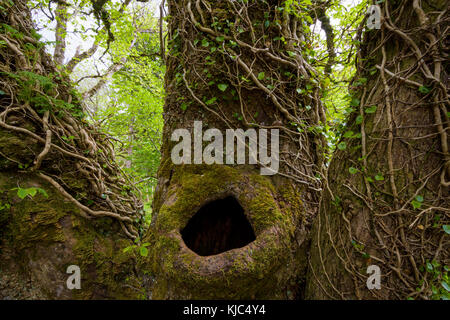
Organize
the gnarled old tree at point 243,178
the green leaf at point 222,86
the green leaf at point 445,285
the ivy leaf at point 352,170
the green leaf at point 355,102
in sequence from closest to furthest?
the green leaf at point 445,285
the gnarled old tree at point 243,178
the ivy leaf at point 352,170
the green leaf at point 355,102
the green leaf at point 222,86

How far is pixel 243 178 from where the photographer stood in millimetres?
1617

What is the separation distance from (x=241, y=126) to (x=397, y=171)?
1.15m

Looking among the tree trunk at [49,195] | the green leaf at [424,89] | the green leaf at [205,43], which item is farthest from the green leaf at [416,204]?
the tree trunk at [49,195]

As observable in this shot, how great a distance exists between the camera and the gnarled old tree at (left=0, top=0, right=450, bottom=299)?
1139 millimetres

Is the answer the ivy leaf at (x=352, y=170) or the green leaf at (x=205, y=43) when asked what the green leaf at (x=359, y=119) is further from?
the green leaf at (x=205, y=43)

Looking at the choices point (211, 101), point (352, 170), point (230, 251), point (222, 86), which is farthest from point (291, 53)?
point (230, 251)

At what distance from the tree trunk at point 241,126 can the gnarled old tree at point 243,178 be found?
0.01 metres

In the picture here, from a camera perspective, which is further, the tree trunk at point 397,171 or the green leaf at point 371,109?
the green leaf at point 371,109

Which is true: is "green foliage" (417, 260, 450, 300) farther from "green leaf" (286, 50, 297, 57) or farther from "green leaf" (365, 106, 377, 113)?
"green leaf" (286, 50, 297, 57)

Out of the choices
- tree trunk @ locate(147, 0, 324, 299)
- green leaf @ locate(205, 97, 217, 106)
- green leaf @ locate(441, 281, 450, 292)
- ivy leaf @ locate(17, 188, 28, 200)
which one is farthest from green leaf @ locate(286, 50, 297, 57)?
ivy leaf @ locate(17, 188, 28, 200)

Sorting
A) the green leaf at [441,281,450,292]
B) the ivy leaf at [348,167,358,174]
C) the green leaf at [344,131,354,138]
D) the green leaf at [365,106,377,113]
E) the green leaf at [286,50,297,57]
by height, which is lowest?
the green leaf at [441,281,450,292]

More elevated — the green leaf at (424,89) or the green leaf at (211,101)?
the green leaf at (211,101)

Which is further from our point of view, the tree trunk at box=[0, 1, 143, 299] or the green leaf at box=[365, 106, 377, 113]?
the tree trunk at box=[0, 1, 143, 299]

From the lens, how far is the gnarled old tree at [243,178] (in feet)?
3.74
